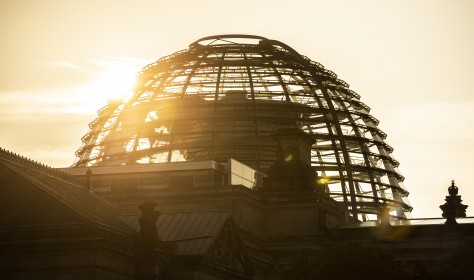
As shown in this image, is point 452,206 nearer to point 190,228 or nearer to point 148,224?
point 190,228

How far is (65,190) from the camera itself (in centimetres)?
9194

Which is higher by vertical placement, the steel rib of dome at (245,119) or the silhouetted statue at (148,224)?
the steel rib of dome at (245,119)

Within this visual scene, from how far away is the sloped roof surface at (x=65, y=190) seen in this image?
87.2 m

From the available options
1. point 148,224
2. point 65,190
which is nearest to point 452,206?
point 148,224

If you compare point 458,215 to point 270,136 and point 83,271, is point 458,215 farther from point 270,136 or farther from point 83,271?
point 83,271

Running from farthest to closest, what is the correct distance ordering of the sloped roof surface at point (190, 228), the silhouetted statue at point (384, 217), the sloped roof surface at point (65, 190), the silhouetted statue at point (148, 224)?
1. the silhouetted statue at point (384, 217)
2. the sloped roof surface at point (190, 228)
3. the silhouetted statue at point (148, 224)
4. the sloped roof surface at point (65, 190)

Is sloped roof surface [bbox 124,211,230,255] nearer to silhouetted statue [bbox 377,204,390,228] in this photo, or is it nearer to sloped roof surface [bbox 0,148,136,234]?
sloped roof surface [bbox 0,148,136,234]

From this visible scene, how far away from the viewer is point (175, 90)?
129 meters

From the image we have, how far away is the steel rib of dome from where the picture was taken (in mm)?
124250

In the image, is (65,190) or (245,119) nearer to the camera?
(65,190)

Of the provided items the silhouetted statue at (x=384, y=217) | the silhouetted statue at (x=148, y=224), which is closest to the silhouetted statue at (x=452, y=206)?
the silhouetted statue at (x=384, y=217)

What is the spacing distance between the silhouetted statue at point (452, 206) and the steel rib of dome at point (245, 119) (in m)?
11.3

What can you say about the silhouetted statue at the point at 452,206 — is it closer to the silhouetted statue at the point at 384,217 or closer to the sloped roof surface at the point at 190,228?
the silhouetted statue at the point at 384,217

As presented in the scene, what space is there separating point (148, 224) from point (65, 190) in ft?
18.1
